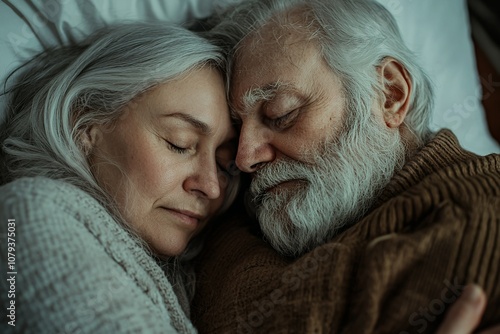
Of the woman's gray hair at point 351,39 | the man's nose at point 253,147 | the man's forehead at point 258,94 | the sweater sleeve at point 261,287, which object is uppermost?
the woman's gray hair at point 351,39

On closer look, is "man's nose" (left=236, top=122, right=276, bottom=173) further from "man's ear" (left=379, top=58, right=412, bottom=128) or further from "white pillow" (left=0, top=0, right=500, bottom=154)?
"white pillow" (left=0, top=0, right=500, bottom=154)

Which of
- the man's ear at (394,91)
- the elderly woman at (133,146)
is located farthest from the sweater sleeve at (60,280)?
the man's ear at (394,91)

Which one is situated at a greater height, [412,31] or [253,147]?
[412,31]

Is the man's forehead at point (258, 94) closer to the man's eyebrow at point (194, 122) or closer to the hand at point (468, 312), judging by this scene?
the man's eyebrow at point (194, 122)

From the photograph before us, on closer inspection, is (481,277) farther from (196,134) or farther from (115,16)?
(115,16)

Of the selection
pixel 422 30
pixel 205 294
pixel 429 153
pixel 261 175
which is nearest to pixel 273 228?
pixel 261 175

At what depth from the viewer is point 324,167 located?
1226 mm

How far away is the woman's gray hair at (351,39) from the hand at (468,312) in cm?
53

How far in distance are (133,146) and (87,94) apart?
20cm

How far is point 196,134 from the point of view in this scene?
49.6 inches

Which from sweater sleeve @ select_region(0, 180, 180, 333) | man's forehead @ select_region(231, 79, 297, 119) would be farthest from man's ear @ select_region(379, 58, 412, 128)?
sweater sleeve @ select_region(0, 180, 180, 333)

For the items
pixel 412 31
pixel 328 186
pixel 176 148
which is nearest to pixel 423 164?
pixel 328 186

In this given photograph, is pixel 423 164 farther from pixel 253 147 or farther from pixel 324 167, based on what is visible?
pixel 253 147

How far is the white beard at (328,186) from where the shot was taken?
4.03 feet
